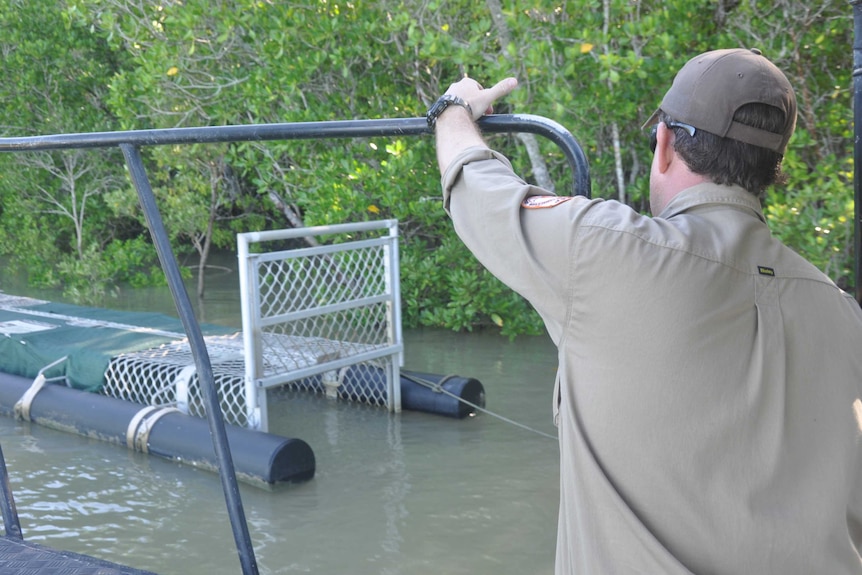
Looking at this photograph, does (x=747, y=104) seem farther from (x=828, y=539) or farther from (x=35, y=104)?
(x=35, y=104)

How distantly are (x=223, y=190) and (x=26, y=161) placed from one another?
3029 mm

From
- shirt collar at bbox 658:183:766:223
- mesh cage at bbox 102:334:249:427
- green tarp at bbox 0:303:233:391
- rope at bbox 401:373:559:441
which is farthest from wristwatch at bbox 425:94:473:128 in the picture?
green tarp at bbox 0:303:233:391

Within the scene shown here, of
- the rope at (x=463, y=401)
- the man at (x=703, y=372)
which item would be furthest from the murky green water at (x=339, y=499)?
the man at (x=703, y=372)

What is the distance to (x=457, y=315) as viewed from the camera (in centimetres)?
877

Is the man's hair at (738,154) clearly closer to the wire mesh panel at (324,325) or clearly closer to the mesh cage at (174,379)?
the wire mesh panel at (324,325)

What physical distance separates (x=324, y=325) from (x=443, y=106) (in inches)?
199

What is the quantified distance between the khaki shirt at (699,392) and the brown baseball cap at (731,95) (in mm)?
148

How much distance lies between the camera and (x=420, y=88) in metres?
8.99

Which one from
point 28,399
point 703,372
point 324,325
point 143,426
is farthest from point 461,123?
point 28,399

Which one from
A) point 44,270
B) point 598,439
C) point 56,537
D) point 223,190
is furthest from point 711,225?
point 44,270

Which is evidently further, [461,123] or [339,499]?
[339,499]

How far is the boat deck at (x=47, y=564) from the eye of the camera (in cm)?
197

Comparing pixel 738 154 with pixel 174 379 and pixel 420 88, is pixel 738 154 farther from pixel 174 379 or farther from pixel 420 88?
pixel 420 88

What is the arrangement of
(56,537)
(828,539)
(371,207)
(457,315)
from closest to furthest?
(828,539) → (56,537) → (371,207) → (457,315)
